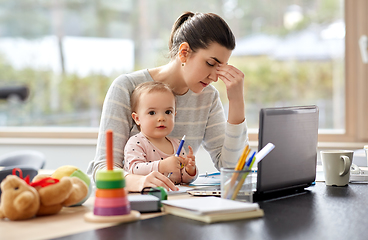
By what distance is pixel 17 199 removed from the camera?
813 mm

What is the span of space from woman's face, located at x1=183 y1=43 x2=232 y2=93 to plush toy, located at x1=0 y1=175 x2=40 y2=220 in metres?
0.83

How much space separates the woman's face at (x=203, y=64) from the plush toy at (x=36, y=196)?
736 millimetres

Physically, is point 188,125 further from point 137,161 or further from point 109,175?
point 109,175

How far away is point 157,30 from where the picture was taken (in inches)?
131

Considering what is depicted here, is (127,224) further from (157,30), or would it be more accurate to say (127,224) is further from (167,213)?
(157,30)

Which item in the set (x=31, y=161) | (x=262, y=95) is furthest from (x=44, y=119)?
(x=262, y=95)

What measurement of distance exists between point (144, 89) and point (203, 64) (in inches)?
9.2

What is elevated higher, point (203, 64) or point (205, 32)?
point (205, 32)

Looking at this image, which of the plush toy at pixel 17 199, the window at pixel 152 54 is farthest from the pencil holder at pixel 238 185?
the window at pixel 152 54

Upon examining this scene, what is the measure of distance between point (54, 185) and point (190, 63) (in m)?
0.81

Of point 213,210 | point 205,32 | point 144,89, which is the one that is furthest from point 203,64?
point 213,210

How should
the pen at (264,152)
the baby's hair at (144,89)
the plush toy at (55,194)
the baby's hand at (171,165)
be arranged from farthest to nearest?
the baby's hair at (144,89) → the baby's hand at (171,165) → the pen at (264,152) → the plush toy at (55,194)

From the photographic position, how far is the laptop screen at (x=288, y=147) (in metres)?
1.03

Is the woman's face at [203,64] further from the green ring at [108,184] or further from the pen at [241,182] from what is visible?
the green ring at [108,184]
